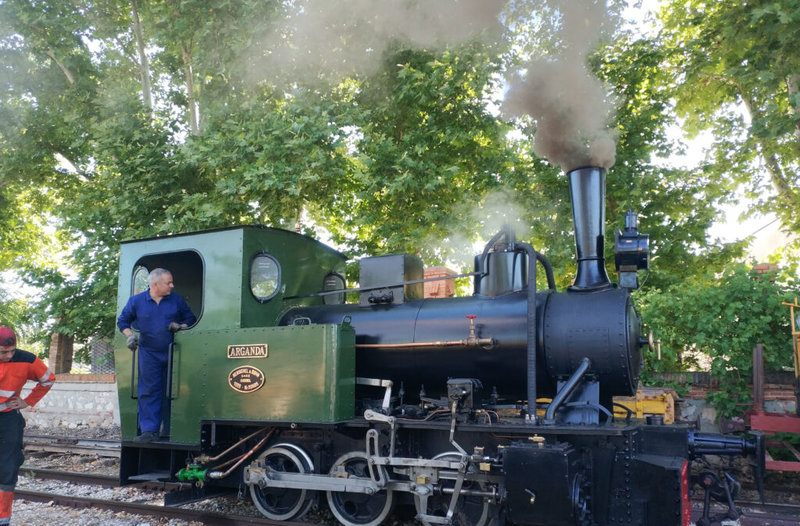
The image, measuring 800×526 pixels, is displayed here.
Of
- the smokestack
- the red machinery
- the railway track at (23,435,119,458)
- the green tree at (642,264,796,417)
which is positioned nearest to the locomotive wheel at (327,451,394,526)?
the smokestack

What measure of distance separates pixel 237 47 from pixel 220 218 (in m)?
2.70

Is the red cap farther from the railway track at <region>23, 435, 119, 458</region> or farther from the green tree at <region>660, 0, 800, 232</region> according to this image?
the green tree at <region>660, 0, 800, 232</region>

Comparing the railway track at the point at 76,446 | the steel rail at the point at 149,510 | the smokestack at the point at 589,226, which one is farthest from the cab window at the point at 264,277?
the railway track at the point at 76,446

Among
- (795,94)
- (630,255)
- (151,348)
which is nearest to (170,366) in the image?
(151,348)

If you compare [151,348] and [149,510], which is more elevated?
[151,348]

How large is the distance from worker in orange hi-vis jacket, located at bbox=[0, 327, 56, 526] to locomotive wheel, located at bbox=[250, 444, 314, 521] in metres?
1.85

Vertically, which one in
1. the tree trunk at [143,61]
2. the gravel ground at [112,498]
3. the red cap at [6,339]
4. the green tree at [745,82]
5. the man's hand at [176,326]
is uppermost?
the tree trunk at [143,61]

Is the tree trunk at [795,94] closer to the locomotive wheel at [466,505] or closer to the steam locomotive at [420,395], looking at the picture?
the steam locomotive at [420,395]

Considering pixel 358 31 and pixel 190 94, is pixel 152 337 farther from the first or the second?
pixel 190 94

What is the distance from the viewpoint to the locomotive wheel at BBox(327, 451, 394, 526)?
463 centimetres

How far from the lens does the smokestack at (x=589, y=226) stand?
4754mm

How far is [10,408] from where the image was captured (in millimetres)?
4703

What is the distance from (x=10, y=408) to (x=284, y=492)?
7.49ft

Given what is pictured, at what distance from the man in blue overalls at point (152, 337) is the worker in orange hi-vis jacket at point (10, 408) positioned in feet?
2.77
